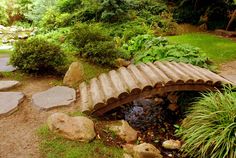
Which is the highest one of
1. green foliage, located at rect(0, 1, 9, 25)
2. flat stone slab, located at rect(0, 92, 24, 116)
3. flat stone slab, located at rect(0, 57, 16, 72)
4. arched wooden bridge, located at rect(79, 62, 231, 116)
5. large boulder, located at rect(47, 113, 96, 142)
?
arched wooden bridge, located at rect(79, 62, 231, 116)

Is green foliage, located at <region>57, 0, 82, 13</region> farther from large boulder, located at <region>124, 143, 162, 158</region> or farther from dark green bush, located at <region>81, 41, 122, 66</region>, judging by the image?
large boulder, located at <region>124, 143, 162, 158</region>

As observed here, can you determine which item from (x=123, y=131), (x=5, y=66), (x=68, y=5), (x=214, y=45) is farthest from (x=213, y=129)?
(x=68, y=5)

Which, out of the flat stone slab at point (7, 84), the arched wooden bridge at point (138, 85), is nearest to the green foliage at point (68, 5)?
the flat stone slab at point (7, 84)

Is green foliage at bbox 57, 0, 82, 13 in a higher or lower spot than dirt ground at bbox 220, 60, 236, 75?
lower

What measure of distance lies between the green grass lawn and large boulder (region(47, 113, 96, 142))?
464 centimetres

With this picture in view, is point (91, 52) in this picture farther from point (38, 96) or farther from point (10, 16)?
point (10, 16)

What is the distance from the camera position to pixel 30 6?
49.7 ft

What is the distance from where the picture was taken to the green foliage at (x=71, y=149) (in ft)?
13.5

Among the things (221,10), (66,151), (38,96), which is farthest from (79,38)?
(221,10)

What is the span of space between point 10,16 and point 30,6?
4.45 feet

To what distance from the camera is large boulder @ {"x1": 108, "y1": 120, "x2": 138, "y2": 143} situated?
4736 millimetres

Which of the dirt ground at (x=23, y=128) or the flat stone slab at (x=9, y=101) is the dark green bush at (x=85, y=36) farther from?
the flat stone slab at (x=9, y=101)

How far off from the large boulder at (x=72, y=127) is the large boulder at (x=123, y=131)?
39cm

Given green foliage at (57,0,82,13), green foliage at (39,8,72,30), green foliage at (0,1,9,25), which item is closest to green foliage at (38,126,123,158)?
green foliage at (39,8,72,30)
